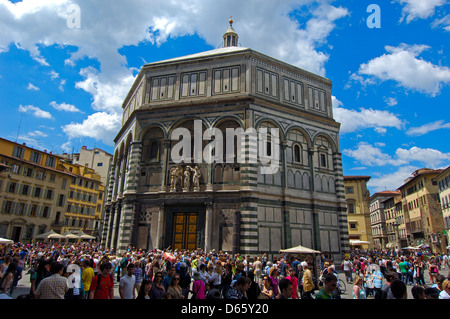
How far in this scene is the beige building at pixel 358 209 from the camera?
48.8 meters

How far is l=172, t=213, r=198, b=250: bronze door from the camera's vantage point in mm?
21531

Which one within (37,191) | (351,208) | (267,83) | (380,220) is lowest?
(37,191)

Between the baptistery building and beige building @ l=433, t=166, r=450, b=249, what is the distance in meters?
20.0

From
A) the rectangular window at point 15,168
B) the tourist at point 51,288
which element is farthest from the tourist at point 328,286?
the rectangular window at point 15,168

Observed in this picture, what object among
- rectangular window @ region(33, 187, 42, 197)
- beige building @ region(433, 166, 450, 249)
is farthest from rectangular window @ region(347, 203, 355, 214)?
rectangular window @ region(33, 187, 42, 197)

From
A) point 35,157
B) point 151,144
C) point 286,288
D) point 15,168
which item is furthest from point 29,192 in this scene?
point 286,288

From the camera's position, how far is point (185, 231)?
21812mm

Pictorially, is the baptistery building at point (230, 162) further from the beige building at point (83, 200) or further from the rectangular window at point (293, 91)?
the beige building at point (83, 200)

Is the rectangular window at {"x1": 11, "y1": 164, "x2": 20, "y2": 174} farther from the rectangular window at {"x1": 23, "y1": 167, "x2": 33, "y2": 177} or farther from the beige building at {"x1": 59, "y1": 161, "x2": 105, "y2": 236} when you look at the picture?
the beige building at {"x1": 59, "y1": 161, "x2": 105, "y2": 236}

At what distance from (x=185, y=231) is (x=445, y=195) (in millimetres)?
33719

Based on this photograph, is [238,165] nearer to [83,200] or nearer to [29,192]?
[29,192]

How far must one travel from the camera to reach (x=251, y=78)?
24250 mm

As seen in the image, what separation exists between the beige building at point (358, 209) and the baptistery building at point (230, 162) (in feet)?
88.0
